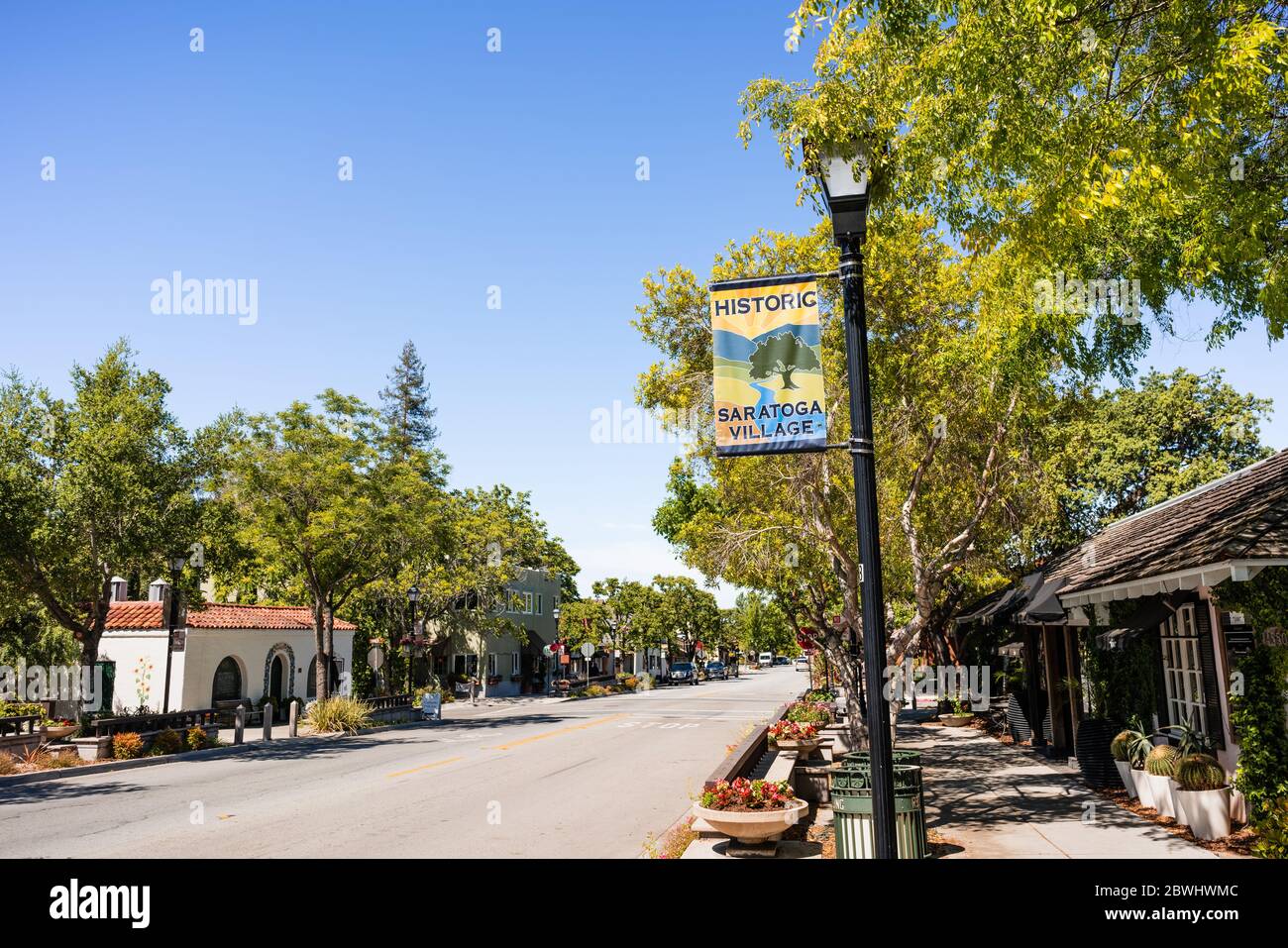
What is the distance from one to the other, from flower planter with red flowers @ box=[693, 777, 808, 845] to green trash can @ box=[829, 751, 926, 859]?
1102 millimetres

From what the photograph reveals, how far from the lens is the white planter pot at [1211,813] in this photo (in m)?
10.3

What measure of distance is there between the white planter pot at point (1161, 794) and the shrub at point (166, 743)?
22494mm

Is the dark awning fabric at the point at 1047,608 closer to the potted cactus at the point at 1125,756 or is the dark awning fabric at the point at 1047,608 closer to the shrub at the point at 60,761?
the potted cactus at the point at 1125,756

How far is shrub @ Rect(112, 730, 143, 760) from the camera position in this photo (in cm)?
2195

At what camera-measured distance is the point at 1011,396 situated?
46.2 ft

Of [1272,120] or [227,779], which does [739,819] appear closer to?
[1272,120]

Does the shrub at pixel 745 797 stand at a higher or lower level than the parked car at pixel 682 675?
higher

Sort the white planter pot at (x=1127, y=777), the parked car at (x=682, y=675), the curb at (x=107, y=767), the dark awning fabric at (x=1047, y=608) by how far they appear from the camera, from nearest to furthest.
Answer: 1. the white planter pot at (x=1127, y=777)
2. the dark awning fabric at (x=1047, y=608)
3. the curb at (x=107, y=767)
4. the parked car at (x=682, y=675)

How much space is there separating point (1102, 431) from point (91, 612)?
38084mm

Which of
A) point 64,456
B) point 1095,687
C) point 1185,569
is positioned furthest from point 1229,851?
point 64,456

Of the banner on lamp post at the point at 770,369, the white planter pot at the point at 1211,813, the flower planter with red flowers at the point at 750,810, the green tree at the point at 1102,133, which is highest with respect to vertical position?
the green tree at the point at 1102,133

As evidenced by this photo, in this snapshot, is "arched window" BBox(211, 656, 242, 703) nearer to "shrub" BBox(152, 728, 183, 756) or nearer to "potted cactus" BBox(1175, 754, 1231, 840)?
"shrub" BBox(152, 728, 183, 756)

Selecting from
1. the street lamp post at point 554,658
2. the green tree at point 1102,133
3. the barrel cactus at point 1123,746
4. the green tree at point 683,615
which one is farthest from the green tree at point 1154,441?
the green tree at point 683,615

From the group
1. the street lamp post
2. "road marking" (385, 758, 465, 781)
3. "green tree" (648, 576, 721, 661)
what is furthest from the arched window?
"green tree" (648, 576, 721, 661)
